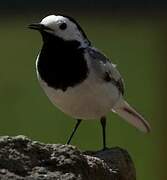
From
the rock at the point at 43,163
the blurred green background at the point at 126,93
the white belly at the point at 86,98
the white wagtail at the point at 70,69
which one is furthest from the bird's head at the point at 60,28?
the blurred green background at the point at 126,93

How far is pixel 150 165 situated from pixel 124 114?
86.2 inches

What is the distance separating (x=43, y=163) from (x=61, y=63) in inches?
49.9

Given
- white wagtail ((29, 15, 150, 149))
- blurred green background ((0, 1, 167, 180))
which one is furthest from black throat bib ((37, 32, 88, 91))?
blurred green background ((0, 1, 167, 180))

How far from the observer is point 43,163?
Result: 9.09 ft

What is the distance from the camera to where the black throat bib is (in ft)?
13.0

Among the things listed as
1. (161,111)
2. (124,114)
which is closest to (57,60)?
(124,114)

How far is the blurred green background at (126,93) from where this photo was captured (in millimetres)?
7012

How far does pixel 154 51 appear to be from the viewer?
702 cm

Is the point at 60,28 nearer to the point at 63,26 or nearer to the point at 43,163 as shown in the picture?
the point at 63,26

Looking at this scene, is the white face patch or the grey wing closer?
the white face patch

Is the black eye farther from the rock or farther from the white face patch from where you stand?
the rock

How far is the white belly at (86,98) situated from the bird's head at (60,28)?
0.22 metres

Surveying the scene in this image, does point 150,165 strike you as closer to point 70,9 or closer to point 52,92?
point 70,9

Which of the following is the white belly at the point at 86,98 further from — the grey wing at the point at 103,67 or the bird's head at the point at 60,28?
the bird's head at the point at 60,28
